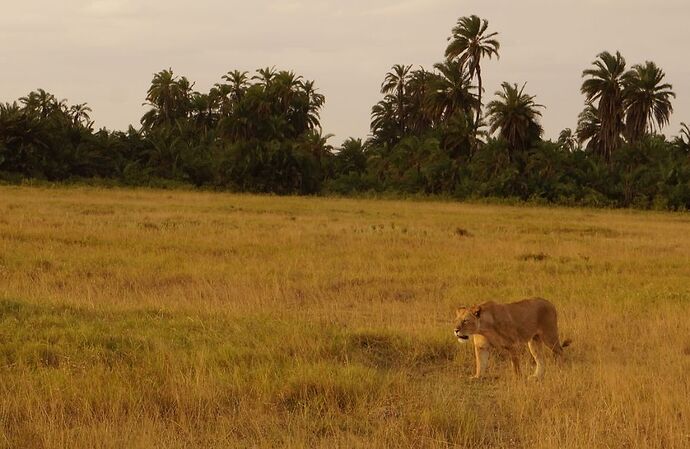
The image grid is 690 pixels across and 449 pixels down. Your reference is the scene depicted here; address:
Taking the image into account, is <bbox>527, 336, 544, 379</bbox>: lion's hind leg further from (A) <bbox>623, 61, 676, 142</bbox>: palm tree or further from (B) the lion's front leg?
(A) <bbox>623, 61, 676, 142</bbox>: palm tree

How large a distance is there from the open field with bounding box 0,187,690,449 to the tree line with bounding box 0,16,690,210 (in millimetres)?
31696

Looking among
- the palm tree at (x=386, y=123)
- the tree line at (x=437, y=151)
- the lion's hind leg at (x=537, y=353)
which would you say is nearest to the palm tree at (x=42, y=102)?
the tree line at (x=437, y=151)

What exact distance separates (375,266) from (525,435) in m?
9.58

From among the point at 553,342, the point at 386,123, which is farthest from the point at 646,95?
the point at 553,342

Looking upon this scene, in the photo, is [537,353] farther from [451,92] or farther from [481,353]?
[451,92]

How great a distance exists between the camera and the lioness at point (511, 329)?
278 inches

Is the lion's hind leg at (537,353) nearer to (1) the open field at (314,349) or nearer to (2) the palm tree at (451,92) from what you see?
(1) the open field at (314,349)

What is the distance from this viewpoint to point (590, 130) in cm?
5903

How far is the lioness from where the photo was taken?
23.1ft

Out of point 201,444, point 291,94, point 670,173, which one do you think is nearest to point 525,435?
point 201,444

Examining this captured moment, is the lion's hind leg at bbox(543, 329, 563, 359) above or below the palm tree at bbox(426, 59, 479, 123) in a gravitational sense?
below

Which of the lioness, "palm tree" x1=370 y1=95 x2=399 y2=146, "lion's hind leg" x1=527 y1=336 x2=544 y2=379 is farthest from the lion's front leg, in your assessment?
"palm tree" x1=370 y1=95 x2=399 y2=146

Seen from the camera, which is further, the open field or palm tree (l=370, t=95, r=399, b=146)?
palm tree (l=370, t=95, r=399, b=146)

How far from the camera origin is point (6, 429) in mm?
5105
